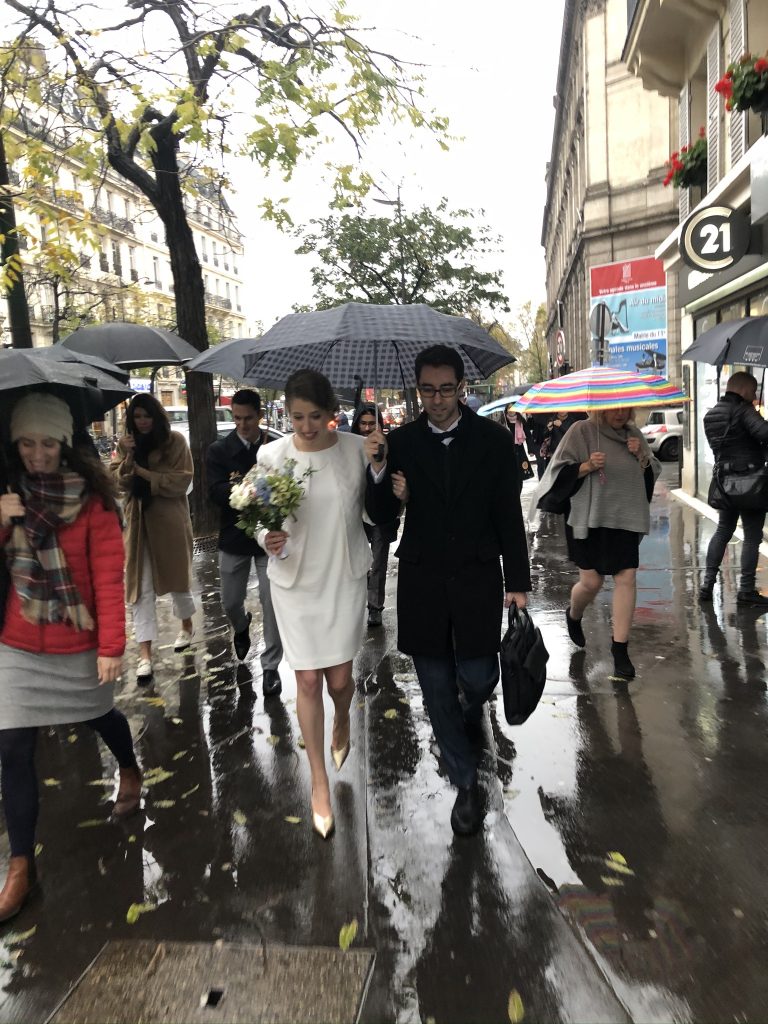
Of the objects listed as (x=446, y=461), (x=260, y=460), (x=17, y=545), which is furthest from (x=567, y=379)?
(x=17, y=545)

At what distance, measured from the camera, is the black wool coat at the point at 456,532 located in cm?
332

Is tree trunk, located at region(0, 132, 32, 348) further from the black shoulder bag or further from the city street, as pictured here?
the black shoulder bag

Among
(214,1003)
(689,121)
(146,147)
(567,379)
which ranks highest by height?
(689,121)

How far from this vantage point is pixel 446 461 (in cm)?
335

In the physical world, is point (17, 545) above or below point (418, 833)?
above

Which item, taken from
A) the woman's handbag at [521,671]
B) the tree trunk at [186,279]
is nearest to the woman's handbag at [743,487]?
the woman's handbag at [521,671]

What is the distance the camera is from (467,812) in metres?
3.31

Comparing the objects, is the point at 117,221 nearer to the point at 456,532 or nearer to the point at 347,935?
the point at 456,532

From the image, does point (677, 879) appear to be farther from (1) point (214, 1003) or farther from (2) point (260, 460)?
(2) point (260, 460)

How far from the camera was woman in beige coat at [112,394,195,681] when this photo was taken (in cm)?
541

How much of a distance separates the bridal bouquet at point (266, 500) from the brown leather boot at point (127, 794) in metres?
1.37

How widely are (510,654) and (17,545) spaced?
2062mm

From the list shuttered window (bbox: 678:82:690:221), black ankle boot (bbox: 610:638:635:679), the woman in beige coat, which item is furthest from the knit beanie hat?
shuttered window (bbox: 678:82:690:221)

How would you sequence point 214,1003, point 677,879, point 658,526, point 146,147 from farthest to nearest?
point 658,526, point 146,147, point 677,879, point 214,1003
